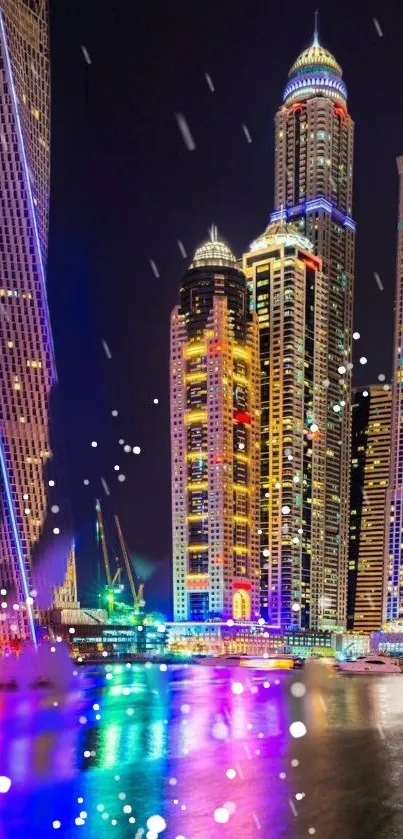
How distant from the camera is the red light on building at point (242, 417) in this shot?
608 ft

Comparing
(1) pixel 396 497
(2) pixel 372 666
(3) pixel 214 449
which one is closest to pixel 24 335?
(3) pixel 214 449

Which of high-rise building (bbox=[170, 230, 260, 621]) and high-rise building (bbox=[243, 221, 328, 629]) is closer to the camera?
high-rise building (bbox=[170, 230, 260, 621])

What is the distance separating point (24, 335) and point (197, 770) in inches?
3084

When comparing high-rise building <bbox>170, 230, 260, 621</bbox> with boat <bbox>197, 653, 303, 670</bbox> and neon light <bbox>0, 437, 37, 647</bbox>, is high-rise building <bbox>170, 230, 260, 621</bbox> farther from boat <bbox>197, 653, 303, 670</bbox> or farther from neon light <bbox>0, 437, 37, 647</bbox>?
neon light <bbox>0, 437, 37, 647</bbox>

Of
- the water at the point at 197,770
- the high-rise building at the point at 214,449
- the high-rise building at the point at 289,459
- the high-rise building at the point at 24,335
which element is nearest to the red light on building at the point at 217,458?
the high-rise building at the point at 214,449

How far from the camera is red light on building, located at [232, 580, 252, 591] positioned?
7133 inches

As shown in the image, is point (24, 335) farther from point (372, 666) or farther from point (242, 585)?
point (242, 585)

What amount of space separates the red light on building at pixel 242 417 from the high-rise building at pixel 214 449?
4.8 inches

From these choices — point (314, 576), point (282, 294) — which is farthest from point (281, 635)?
point (282, 294)

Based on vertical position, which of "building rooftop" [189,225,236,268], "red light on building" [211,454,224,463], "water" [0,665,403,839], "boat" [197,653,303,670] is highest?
"building rooftop" [189,225,236,268]

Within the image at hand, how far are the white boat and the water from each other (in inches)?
3261

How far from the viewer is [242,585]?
599 ft

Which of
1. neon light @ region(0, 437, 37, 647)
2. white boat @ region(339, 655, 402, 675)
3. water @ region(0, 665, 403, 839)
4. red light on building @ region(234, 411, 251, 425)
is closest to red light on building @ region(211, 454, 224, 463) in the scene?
red light on building @ region(234, 411, 251, 425)

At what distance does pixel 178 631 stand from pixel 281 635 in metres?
21.3
